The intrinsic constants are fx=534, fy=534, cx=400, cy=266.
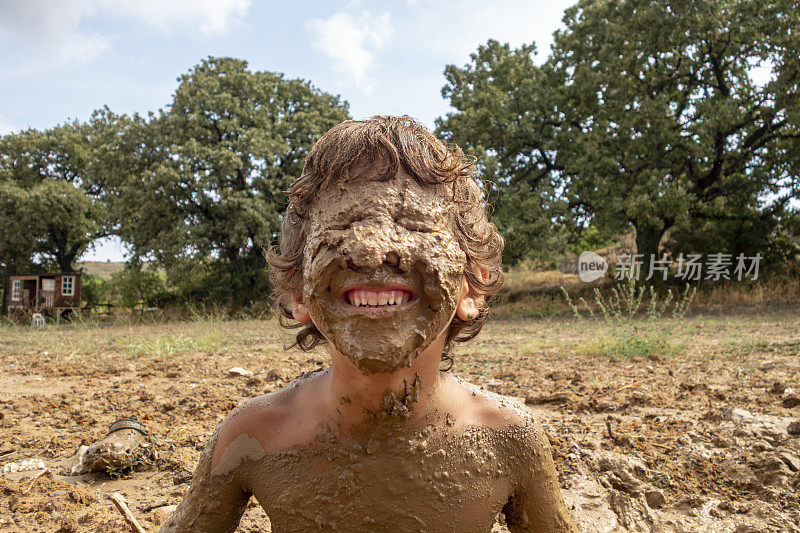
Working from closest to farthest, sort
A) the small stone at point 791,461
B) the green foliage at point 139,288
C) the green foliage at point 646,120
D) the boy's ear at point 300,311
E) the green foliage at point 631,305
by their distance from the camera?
the boy's ear at point 300,311 → the small stone at point 791,461 → the green foliage at point 631,305 → the green foliage at point 646,120 → the green foliage at point 139,288

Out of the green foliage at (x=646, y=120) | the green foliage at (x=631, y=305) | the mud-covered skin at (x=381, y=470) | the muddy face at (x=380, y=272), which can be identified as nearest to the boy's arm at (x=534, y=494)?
the mud-covered skin at (x=381, y=470)

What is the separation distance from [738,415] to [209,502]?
9.87ft

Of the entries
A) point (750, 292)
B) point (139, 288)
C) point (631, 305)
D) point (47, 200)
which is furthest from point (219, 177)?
point (750, 292)

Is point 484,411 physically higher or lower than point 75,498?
higher

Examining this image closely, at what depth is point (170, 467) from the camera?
9.41 feet

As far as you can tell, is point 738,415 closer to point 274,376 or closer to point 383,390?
point 383,390

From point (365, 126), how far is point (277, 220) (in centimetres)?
1558

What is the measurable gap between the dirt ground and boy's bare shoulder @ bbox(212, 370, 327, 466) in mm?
884

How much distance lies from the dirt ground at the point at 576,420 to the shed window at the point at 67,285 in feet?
43.0

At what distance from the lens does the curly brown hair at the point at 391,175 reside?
138 centimetres

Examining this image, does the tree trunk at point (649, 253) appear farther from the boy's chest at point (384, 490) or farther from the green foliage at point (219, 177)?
the boy's chest at point (384, 490)

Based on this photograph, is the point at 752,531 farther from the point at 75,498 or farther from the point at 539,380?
the point at 75,498

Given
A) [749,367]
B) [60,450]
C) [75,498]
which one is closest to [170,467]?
[75,498]

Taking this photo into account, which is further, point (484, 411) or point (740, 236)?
point (740, 236)
